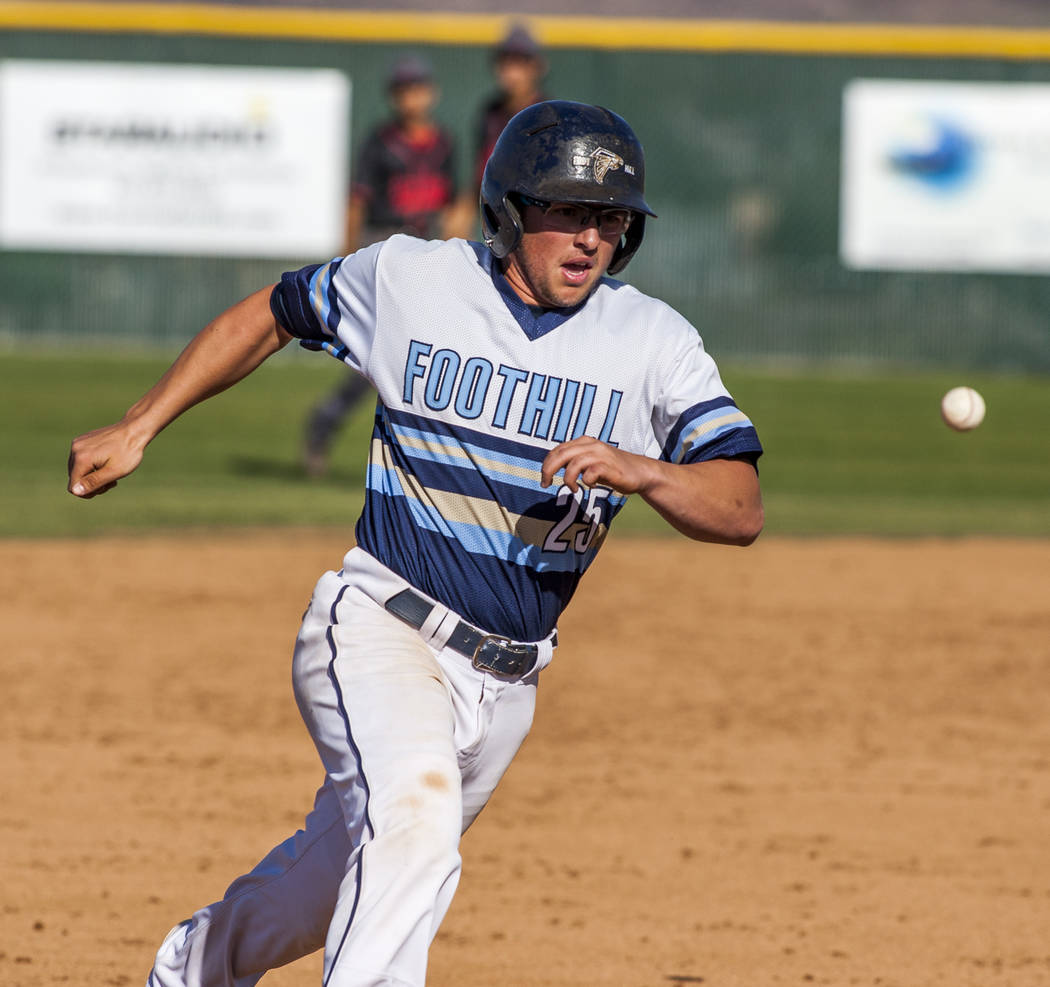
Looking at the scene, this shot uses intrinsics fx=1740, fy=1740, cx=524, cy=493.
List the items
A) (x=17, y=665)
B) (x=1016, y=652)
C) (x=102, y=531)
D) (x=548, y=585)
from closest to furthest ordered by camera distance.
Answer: (x=548, y=585), (x=17, y=665), (x=1016, y=652), (x=102, y=531)

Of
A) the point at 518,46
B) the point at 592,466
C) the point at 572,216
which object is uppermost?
the point at 518,46

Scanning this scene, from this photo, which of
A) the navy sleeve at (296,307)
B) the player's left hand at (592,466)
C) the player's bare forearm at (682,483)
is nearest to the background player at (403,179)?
the navy sleeve at (296,307)

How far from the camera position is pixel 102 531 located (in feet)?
31.1

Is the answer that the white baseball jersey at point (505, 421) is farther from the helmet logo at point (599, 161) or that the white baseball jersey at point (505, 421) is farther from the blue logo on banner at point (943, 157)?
the blue logo on banner at point (943, 157)

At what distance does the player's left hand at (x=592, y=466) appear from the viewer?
2666 mm

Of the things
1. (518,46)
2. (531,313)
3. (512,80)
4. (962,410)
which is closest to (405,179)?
(512,80)

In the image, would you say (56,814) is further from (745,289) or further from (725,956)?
(745,289)

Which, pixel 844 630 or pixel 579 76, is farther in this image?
pixel 579 76

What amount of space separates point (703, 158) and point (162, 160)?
600cm

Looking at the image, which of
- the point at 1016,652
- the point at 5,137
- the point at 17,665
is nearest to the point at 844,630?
the point at 1016,652

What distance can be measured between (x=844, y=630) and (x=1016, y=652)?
750 millimetres

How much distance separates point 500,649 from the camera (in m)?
3.03

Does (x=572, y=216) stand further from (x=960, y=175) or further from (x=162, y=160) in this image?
(x=960, y=175)

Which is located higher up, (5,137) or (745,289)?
(5,137)
